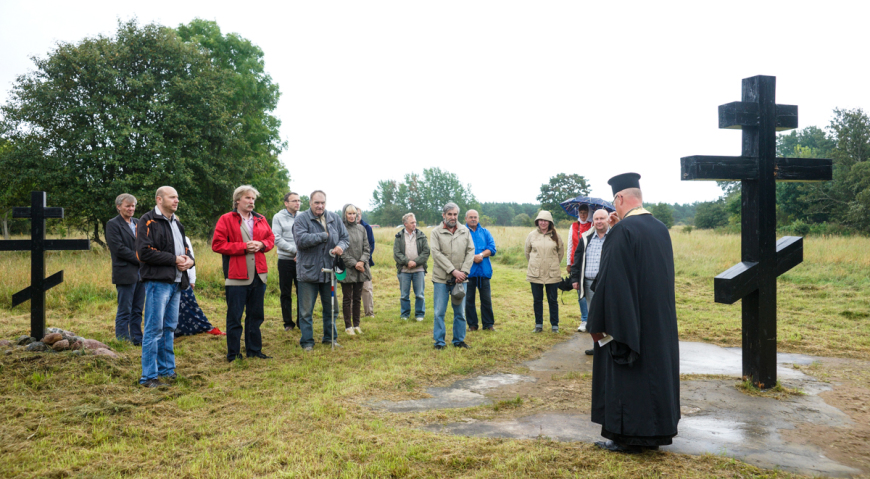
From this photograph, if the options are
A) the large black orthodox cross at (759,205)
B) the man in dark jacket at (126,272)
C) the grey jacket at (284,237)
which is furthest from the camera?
the grey jacket at (284,237)

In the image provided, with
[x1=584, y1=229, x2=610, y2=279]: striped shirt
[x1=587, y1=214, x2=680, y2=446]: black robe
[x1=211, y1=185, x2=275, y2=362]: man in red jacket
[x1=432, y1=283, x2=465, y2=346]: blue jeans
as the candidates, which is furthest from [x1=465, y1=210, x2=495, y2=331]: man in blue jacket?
[x1=587, y1=214, x2=680, y2=446]: black robe

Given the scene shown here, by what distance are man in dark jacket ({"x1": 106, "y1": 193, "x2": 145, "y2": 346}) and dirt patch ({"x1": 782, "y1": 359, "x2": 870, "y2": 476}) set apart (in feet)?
24.6

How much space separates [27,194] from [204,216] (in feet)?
21.5

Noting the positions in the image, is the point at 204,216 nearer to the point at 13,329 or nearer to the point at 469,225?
the point at 13,329

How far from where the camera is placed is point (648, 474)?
321 centimetres

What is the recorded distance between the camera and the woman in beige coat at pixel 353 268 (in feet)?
27.3

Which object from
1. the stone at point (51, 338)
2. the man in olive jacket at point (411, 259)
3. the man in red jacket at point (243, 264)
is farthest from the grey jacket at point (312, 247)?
the stone at point (51, 338)

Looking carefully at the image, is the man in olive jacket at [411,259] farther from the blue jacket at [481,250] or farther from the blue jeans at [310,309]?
the blue jeans at [310,309]

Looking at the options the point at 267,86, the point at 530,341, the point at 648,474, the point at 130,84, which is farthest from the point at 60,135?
the point at 648,474

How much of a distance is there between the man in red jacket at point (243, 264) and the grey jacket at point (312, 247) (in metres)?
0.56

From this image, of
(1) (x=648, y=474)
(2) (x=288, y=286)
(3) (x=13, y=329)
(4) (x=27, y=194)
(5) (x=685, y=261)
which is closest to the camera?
(1) (x=648, y=474)

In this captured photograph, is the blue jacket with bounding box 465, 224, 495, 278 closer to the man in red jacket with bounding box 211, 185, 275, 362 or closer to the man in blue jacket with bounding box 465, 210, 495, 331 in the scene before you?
the man in blue jacket with bounding box 465, 210, 495, 331

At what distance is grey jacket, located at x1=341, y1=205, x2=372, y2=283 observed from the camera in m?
8.35

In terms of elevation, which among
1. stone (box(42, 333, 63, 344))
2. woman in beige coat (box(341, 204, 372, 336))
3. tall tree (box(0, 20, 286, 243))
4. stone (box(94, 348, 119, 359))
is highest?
tall tree (box(0, 20, 286, 243))
